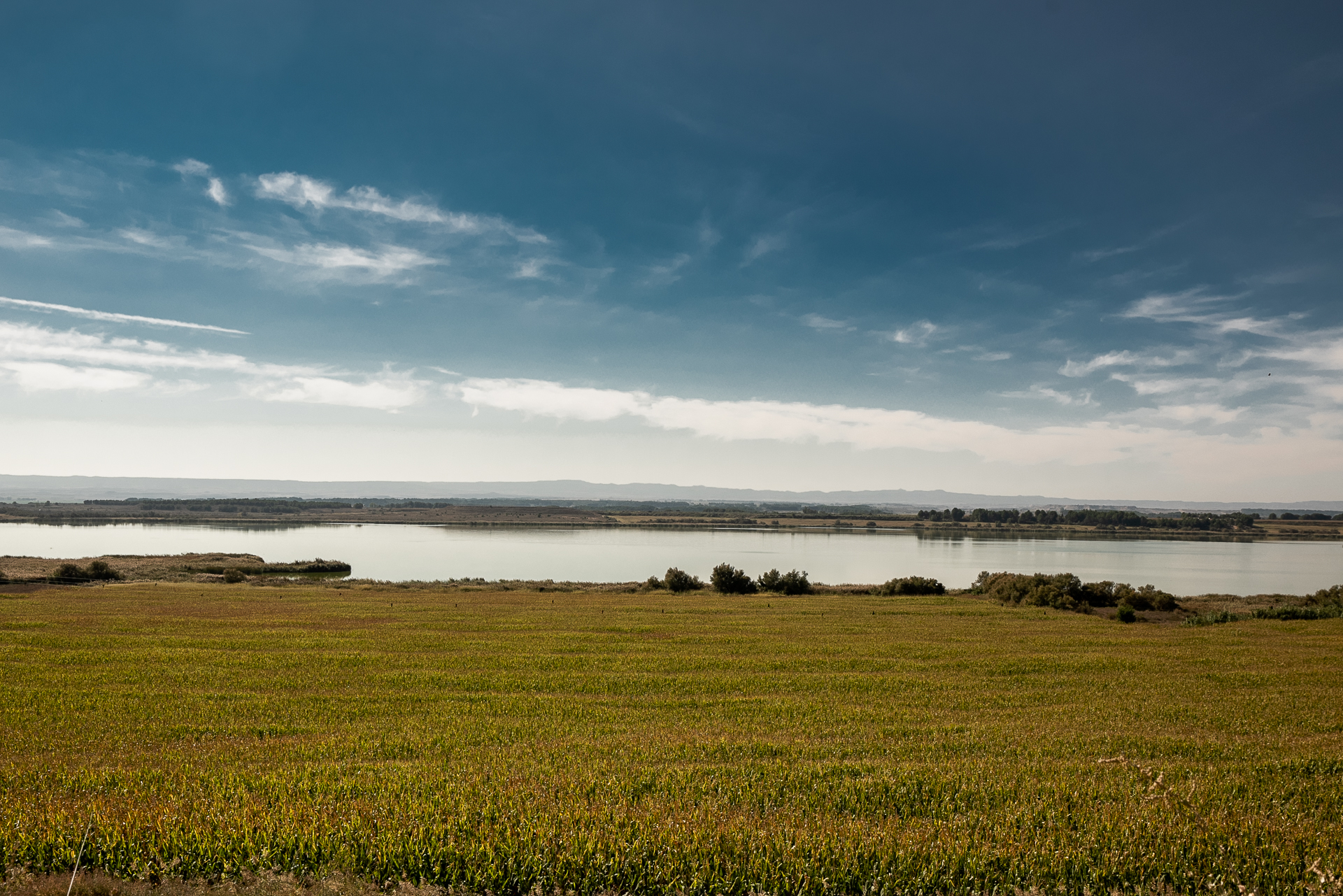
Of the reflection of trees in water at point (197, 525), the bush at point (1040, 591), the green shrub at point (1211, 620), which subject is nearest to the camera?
the green shrub at point (1211, 620)

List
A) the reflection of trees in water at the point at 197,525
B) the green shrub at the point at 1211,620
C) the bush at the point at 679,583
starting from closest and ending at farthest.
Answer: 1. the green shrub at the point at 1211,620
2. the bush at the point at 679,583
3. the reflection of trees in water at the point at 197,525

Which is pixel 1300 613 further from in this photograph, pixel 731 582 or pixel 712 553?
pixel 712 553

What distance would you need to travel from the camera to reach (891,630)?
1148 inches

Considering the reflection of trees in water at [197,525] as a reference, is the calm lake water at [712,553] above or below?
above

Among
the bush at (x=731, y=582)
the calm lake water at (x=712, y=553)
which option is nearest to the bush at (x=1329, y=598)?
the calm lake water at (x=712, y=553)

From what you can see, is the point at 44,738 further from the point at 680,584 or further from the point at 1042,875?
the point at 680,584

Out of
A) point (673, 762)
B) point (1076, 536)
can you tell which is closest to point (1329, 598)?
point (673, 762)

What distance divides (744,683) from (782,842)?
11.1 m

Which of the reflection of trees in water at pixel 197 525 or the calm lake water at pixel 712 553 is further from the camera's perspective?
the reflection of trees in water at pixel 197 525

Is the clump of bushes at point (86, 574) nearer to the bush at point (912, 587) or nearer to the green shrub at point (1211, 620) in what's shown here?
the bush at point (912, 587)

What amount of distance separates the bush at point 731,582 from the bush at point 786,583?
1.04 m

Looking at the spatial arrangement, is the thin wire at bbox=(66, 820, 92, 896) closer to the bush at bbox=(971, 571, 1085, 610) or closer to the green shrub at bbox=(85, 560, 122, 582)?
the bush at bbox=(971, 571, 1085, 610)

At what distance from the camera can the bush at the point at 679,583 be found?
51.4 m

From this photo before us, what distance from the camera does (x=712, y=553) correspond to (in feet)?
316
